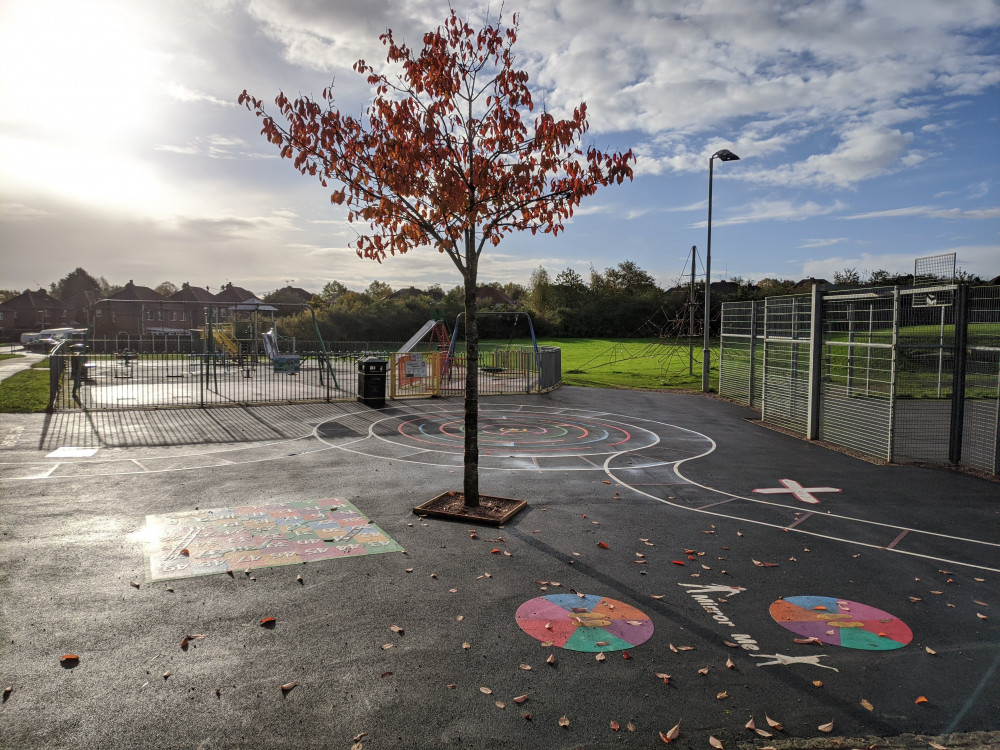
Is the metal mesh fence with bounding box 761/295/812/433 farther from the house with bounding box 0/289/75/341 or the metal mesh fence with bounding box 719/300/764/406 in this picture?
the house with bounding box 0/289/75/341

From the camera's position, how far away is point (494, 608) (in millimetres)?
5945

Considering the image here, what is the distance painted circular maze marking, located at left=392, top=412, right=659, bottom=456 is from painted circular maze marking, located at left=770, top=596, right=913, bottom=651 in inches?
286

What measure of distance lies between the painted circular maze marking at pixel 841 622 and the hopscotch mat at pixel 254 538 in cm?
424

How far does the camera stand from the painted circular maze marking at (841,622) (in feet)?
17.8

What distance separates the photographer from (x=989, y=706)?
4.50 metres

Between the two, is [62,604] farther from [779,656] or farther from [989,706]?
[989,706]

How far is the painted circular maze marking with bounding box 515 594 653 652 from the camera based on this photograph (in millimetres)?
5355

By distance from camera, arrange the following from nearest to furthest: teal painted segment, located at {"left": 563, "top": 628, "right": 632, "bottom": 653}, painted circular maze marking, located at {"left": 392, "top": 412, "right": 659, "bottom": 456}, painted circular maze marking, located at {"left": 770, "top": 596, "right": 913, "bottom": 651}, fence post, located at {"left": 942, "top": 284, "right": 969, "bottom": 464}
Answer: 1. teal painted segment, located at {"left": 563, "top": 628, "right": 632, "bottom": 653}
2. painted circular maze marking, located at {"left": 770, "top": 596, "right": 913, "bottom": 651}
3. fence post, located at {"left": 942, "top": 284, "right": 969, "bottom": 464}
4. painted circular maze marking, located at {"left": 392, "top": 412, "right": 659, "bottom": 456}

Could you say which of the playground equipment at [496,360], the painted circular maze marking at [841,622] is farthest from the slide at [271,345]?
the painted circular maze marking at [841,622]

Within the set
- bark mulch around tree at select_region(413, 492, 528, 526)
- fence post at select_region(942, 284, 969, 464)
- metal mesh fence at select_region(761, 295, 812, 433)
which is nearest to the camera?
bark mulch around tree at select_region(413, 492, 528, 526)

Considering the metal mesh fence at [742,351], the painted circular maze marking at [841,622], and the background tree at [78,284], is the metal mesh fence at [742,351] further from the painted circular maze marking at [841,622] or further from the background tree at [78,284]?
the background tree at [78,284]

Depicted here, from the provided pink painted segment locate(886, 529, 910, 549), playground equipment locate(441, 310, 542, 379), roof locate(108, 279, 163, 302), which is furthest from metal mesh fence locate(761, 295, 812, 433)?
roof locate(108, 279, 163, 302)

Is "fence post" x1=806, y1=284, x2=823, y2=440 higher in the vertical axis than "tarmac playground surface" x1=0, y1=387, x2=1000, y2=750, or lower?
higher

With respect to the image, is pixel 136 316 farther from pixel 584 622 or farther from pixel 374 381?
pixel 584 622
